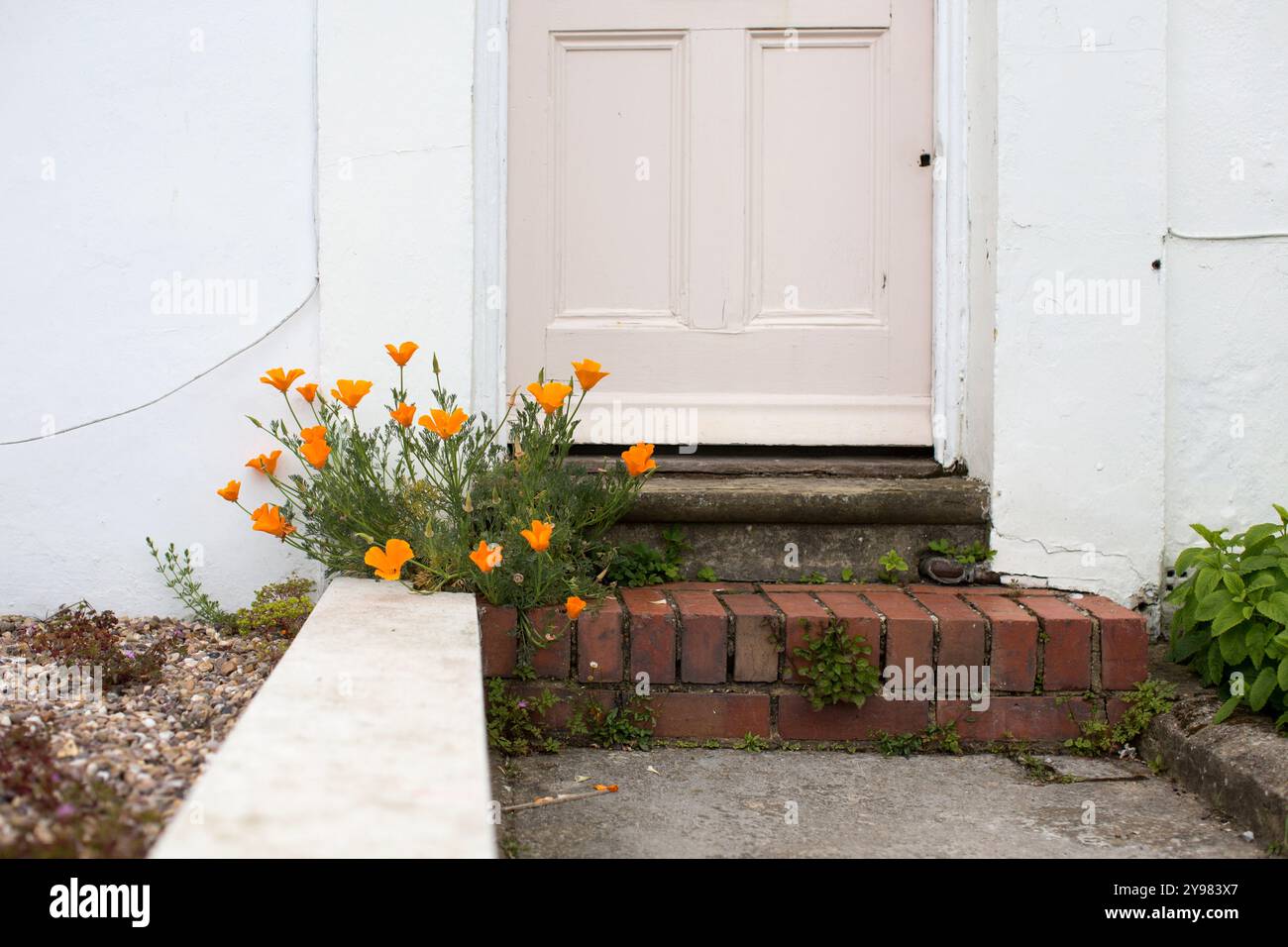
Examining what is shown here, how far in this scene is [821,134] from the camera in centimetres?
330

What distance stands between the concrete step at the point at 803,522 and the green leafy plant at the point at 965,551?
2 centimetres

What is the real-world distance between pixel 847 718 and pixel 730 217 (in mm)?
1464

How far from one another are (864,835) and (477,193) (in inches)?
76.0

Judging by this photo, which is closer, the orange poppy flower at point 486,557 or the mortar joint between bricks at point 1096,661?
the orange poppy flower at point 486,557

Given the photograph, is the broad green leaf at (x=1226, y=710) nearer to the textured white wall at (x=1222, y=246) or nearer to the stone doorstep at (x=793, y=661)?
the stone doorstep at (x=793, y=661)

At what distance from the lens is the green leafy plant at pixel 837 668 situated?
8.51ft

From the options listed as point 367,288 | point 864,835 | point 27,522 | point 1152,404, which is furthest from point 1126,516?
point 27,522

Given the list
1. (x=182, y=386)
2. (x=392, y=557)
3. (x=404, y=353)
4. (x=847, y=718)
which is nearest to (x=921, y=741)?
(x=847, y=718)

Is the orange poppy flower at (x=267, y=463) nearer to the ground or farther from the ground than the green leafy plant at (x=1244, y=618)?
farther from the ground

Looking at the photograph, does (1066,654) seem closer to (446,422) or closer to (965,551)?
(965,551)

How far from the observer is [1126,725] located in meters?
2.69

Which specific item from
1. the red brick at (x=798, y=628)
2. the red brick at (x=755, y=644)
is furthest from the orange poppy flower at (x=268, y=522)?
the red brick at (x=798, y=628)

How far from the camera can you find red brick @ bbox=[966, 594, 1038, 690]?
8.77 ft
